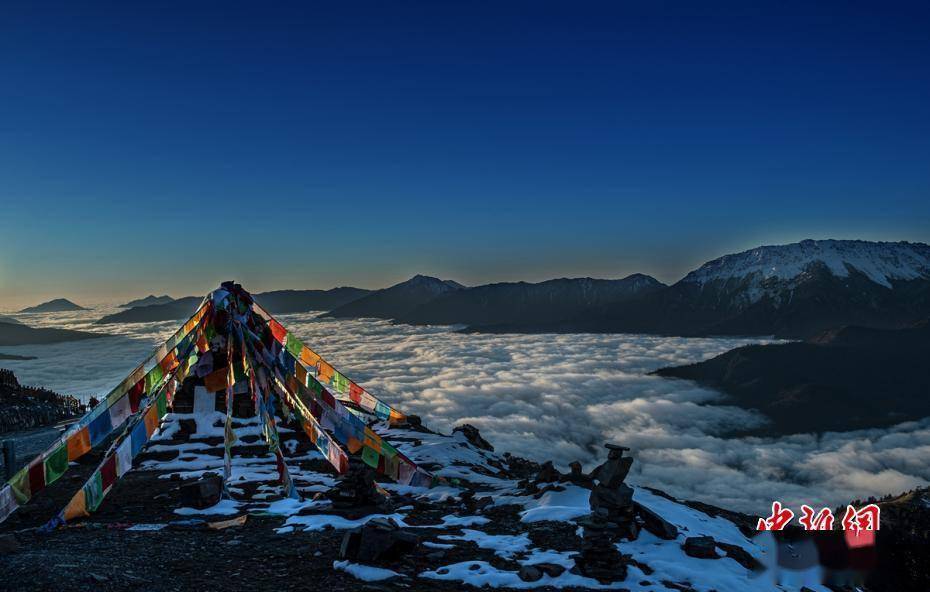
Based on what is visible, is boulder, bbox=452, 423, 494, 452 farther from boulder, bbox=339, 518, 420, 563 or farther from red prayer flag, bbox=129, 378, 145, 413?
boulder, bbox=339, 518, 420, 563

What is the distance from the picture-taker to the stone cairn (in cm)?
1340

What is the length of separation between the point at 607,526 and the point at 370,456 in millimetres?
11683

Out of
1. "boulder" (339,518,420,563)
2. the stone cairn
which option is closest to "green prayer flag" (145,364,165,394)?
"boulder" (339,518,420,563)

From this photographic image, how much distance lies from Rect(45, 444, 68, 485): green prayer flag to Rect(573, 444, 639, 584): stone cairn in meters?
16.2

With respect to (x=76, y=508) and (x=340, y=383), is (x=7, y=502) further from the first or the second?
(x=340, y=383)

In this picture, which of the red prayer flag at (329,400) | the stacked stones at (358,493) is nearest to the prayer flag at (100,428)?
the red prayer flag at (329,400)

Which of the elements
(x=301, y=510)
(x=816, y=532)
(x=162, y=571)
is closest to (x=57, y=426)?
(x=301, y=510)

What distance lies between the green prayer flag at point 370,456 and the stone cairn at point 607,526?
10532 mm

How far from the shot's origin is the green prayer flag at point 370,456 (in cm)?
2302

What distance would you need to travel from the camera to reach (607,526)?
1381cm

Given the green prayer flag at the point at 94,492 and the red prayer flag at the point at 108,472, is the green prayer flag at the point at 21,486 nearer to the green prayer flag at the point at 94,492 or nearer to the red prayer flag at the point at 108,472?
the green prayer flag at the point at 94,492

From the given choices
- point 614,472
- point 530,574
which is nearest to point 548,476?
point 614,472

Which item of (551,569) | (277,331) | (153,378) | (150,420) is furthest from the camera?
(277,331)

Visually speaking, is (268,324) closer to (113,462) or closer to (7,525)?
(113,462)
